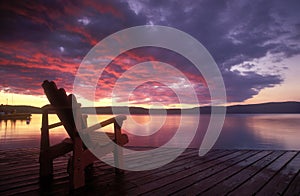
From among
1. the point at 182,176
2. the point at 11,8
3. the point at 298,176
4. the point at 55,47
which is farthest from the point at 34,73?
the point at 298,176

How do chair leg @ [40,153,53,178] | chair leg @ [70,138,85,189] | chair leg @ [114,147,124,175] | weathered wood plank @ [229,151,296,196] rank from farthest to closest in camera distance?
chair leg @ [114,147,124,175], chair leg @ [40,153,53,178], weathered wood plank @ [229,151,296,196], chair leg @ [70,138,85,189]

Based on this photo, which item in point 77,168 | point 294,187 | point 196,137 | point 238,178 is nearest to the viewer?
point 77,168

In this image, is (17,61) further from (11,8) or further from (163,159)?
(163,159)

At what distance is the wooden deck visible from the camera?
2.86 metres

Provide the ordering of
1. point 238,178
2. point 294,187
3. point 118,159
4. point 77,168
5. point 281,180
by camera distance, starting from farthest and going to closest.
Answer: point 118,159
point 238,178
point 281,180
point 294,187
point 77,168

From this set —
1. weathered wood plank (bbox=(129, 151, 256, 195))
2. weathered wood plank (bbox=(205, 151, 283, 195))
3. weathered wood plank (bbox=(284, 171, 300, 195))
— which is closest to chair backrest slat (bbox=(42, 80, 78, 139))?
weathered wood plank (bbox=(129, 151, 256, 195))

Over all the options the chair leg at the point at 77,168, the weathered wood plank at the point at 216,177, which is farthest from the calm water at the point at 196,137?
the chair leg at the point at 77,168

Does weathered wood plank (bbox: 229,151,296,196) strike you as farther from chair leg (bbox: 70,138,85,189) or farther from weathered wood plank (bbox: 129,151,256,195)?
chair leg (bbox: 70,138,85,189)

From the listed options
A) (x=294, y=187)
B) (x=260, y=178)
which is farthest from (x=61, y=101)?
(x=294, y=187)

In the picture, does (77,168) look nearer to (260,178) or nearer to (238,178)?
(238,178)

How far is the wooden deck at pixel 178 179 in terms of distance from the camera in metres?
2.86

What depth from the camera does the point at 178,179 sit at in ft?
11.3

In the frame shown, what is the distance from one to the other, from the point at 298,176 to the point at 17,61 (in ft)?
53.4

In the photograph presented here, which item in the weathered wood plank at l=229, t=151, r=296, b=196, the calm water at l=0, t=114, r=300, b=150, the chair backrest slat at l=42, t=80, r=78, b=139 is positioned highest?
the chair backrest slat at l=42, t=80, r=78, b=139
